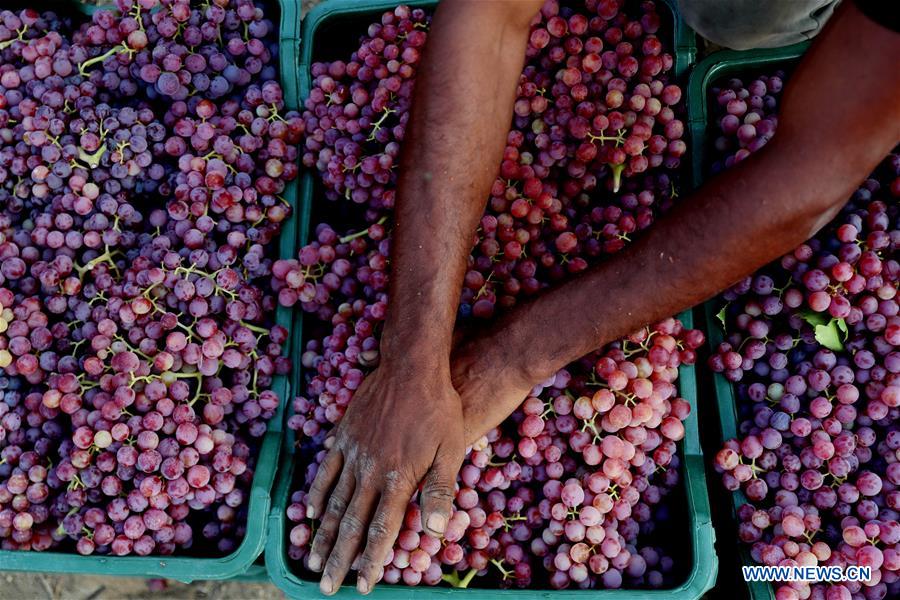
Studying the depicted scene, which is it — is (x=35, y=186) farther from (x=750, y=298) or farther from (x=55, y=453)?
(x=750, y=298)

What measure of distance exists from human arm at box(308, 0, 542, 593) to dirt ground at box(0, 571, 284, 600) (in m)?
0.88

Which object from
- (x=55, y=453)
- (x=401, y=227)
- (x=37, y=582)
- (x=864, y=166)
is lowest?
(x=37, y=582)

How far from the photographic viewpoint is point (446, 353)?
143 centimetres

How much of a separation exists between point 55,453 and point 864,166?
5.70 feet

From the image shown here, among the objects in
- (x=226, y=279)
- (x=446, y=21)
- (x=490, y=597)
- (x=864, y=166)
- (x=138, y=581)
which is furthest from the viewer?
(x=138, y=581)

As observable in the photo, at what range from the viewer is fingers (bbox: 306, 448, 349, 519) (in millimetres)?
1486

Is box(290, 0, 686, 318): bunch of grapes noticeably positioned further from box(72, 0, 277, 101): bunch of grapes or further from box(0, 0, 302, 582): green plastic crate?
box(0, 0, 302, 582): green plastic crate

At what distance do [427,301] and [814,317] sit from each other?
86 cm

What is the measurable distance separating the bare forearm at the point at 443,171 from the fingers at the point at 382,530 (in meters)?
0.26

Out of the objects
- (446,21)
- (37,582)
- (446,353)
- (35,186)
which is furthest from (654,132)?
(37,582)

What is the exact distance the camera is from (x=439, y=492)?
1.37 metres

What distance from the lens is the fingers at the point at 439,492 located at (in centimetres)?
135

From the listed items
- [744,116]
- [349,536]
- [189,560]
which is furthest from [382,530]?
[744,116]

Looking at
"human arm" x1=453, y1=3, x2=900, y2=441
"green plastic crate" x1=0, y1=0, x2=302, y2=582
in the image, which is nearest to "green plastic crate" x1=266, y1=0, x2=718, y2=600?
"green plastic crate" x1=0, y1=0, x2=302, y2=582
